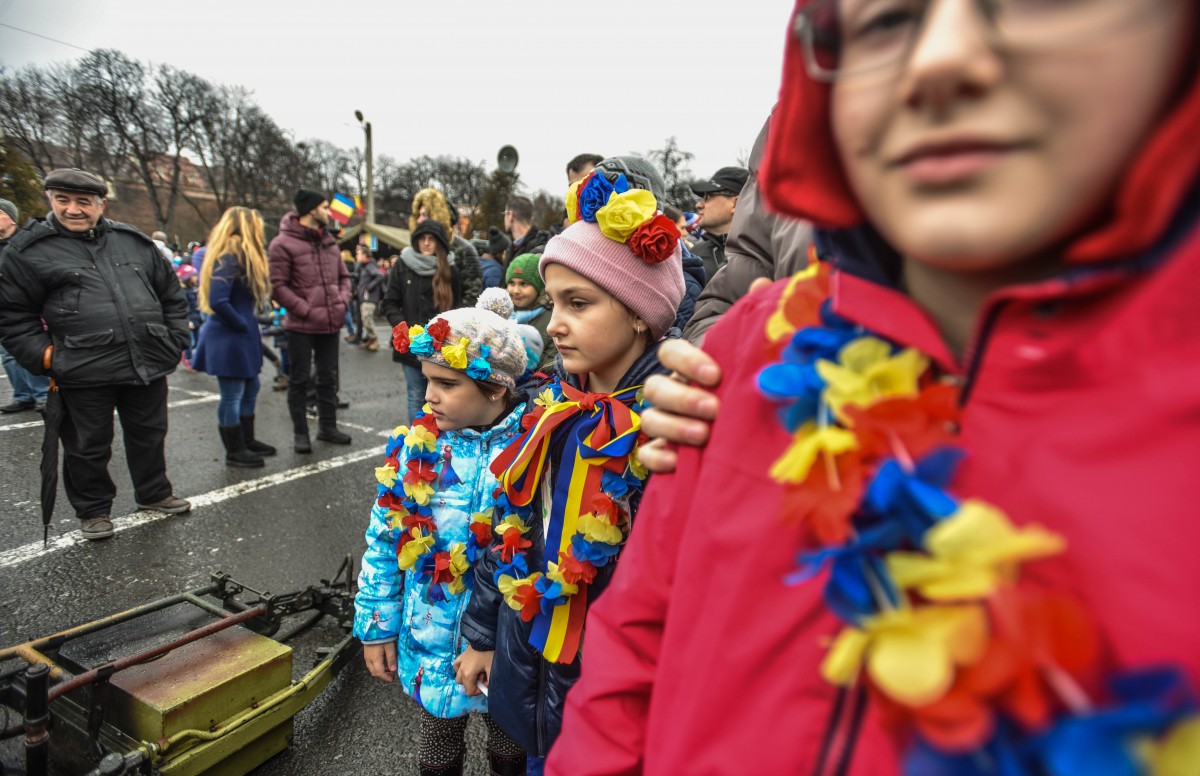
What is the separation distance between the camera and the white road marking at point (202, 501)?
12.4 feet

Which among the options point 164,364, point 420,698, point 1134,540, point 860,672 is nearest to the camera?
point 1134,540

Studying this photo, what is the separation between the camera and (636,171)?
7.04 feet

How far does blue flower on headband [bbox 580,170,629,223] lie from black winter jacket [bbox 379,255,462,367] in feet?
13.7

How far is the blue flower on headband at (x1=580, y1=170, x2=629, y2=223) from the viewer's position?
6.05 ft

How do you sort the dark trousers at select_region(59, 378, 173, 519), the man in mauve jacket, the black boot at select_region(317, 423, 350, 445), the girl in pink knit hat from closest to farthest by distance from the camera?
Answer: the girl in pink knit hat < the dark trousers at select_region(59, 378, 173, 519) < the man in mauve jacket < the black boot at select_region(317, 423, 350, 445)

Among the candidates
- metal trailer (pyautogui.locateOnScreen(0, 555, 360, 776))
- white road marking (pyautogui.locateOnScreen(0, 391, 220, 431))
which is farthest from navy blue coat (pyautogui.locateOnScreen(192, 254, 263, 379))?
metal trailer (pyautogui.locateOnScreen(0, 555, 360, 776))

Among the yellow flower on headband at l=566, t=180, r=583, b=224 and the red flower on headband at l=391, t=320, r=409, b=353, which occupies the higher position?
the yellow flower on headband at l=566, t=180, r=583, b=224

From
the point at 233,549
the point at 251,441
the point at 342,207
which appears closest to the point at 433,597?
the point at 233,549

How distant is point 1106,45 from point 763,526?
0.56 meters

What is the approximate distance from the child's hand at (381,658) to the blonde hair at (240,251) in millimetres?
4032

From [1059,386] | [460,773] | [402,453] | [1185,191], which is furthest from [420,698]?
[1185,191]

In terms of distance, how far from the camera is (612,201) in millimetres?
1794

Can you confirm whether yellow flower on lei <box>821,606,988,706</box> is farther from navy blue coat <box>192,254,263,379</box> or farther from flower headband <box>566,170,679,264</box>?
navy blue coat <box>192,254,263,379</box>

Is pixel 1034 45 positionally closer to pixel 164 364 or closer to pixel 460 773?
pixel 460 773
